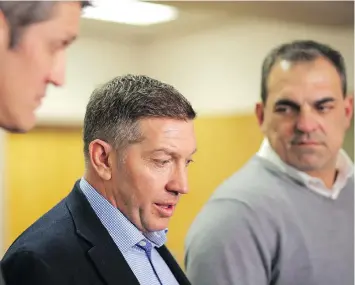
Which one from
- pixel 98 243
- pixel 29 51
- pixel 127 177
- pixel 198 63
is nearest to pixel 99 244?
pixel 98 243

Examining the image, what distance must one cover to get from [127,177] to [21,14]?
0.90 ft

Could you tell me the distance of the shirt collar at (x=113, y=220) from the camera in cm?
78

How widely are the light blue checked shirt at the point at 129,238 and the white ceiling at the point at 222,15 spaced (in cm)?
30

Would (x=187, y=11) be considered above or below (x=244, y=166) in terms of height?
above

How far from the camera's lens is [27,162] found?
918 millimetres

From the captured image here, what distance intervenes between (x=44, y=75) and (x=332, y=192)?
76 cm

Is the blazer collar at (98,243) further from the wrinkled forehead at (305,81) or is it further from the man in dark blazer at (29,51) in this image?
the wrinkled forehead at (305,81)

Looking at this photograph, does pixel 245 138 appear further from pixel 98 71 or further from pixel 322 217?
pixel 98 71

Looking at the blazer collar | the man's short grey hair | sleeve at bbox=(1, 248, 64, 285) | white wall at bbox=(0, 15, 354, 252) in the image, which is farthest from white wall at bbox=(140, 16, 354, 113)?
sleeve at bbox=(1, 248, 64, 285)

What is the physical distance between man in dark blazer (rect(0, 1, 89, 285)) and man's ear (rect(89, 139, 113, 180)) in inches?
4.7

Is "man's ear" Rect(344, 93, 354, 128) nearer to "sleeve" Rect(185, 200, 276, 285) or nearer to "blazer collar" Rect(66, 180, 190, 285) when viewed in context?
"sleeve" Rect(185, 200, 276, 285)

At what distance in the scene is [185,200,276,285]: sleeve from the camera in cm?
101

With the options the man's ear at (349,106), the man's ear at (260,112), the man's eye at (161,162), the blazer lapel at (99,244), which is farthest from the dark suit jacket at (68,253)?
the man's ear at (349,106)

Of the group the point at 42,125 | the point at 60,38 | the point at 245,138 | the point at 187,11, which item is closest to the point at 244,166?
the point at 245,138
